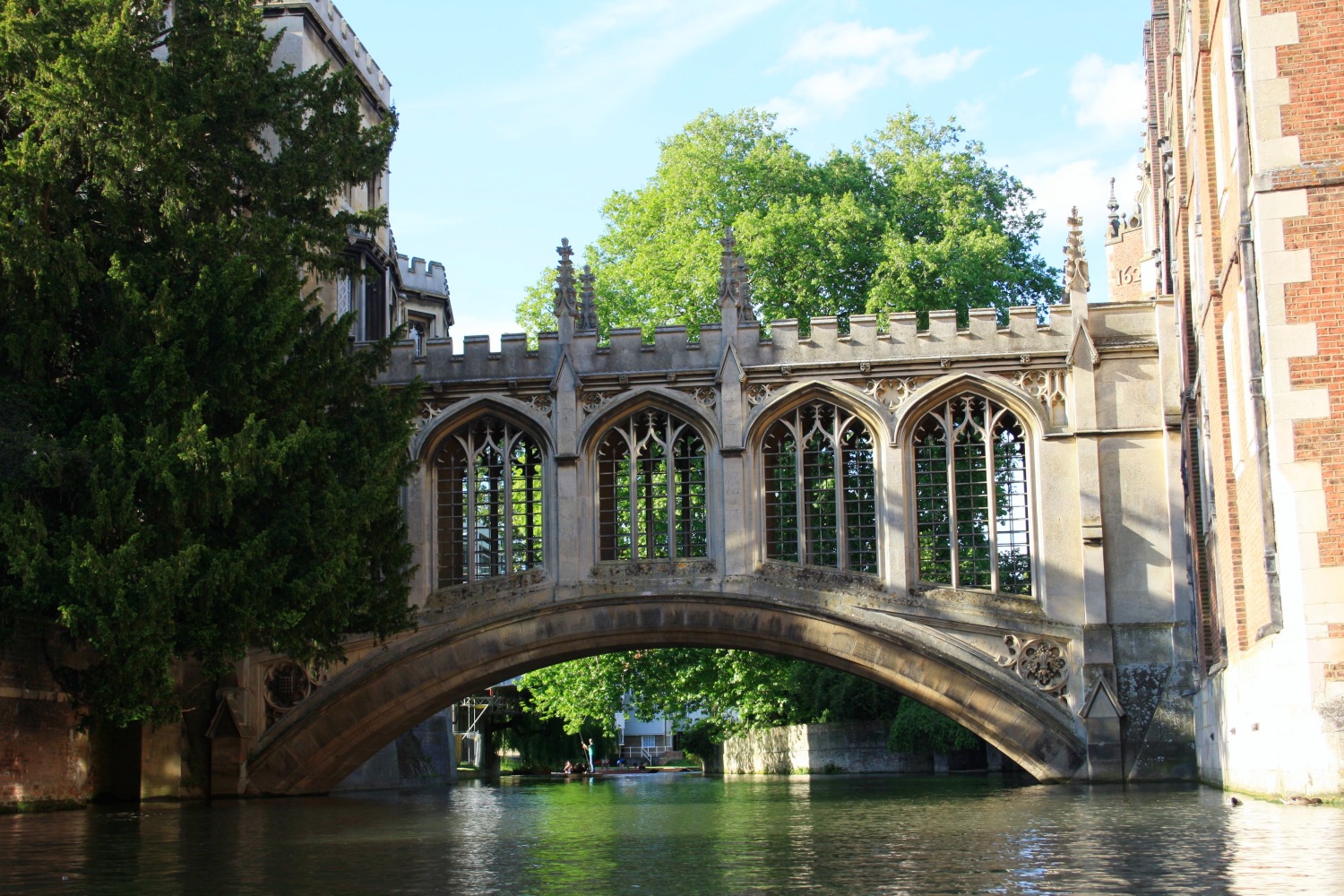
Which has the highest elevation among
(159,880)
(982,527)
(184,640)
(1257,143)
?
(1257,143)

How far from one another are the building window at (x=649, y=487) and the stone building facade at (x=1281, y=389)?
23.4 ft

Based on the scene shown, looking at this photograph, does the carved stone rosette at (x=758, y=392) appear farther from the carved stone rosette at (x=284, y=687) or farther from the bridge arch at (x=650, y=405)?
the carved stone rosette at (x=284, y=687)

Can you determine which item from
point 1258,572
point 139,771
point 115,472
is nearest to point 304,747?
point 139,771

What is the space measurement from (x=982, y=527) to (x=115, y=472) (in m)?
10.7

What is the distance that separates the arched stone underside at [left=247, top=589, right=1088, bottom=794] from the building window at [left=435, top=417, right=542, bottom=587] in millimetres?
868

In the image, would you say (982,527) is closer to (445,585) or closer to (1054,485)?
(1054,485)

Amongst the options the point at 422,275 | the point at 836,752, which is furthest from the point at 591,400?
the point at 836,752

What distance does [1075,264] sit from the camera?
788 inches

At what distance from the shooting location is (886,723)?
35.1m

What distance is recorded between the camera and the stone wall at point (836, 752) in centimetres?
3406

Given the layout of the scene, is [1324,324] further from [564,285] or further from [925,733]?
[925,733]

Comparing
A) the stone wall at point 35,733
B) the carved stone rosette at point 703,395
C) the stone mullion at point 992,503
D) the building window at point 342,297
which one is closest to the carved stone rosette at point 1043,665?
the stone mullion at point 992,503

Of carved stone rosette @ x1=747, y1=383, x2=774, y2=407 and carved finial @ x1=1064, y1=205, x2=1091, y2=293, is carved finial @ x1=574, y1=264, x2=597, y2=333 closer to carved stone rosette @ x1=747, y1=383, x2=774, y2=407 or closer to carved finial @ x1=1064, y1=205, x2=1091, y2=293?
carved stone rosette @ x1=747, y1=383, x2=774, y2=407

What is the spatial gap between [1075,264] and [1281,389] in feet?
24.5
